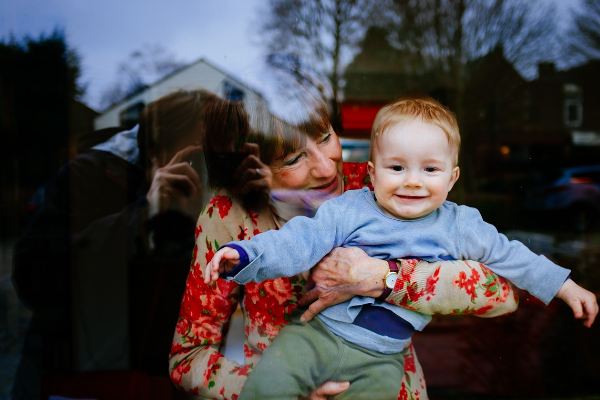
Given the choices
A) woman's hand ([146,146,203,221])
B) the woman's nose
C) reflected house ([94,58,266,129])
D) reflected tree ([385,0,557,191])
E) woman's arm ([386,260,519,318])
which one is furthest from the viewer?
reflected tree ([385,0,557,191])

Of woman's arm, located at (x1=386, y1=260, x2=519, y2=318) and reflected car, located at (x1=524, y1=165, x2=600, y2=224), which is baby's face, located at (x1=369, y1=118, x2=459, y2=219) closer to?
woman's arm, located at (x1=386, y1=260, x2=519, y2=318)

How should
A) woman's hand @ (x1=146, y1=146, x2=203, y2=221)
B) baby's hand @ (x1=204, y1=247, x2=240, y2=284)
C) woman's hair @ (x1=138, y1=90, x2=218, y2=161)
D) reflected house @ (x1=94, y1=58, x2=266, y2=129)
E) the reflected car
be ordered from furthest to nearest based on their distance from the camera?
1. the reflected car
2. reflected house @ (x1=94, y1=58, x2=266, y2=129)
3. woman's hair @ (x1=138, y1=90, x2=218, y2=161)
4. woman's hand @ (x1=146, y1=146, x2=203, y2=221)
5. baby's hand @ (x1=204, y1=247, x2=240, y2=284)

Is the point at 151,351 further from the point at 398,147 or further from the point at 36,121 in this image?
the point at 398,147

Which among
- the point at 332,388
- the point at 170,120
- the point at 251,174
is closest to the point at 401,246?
the point at 332,388

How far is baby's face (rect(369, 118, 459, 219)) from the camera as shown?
1.21 m

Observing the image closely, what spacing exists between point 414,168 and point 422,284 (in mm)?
306

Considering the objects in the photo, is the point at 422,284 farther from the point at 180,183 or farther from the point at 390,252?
the point at 180,183

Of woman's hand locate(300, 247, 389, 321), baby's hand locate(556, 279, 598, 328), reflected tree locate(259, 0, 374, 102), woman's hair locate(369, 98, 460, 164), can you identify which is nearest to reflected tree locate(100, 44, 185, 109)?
reflected tree locate(259, 0, 374, 102)

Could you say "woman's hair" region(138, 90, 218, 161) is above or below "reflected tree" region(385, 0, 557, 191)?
below

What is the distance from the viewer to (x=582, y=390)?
307 cm

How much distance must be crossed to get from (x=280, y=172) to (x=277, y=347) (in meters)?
0.53

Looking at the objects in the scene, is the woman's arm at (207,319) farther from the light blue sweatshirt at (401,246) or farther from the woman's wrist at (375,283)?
the woman's wrist at (375,283)

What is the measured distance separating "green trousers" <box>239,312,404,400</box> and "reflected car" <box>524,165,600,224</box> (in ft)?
9.33

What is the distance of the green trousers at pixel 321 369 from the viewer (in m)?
1.22
